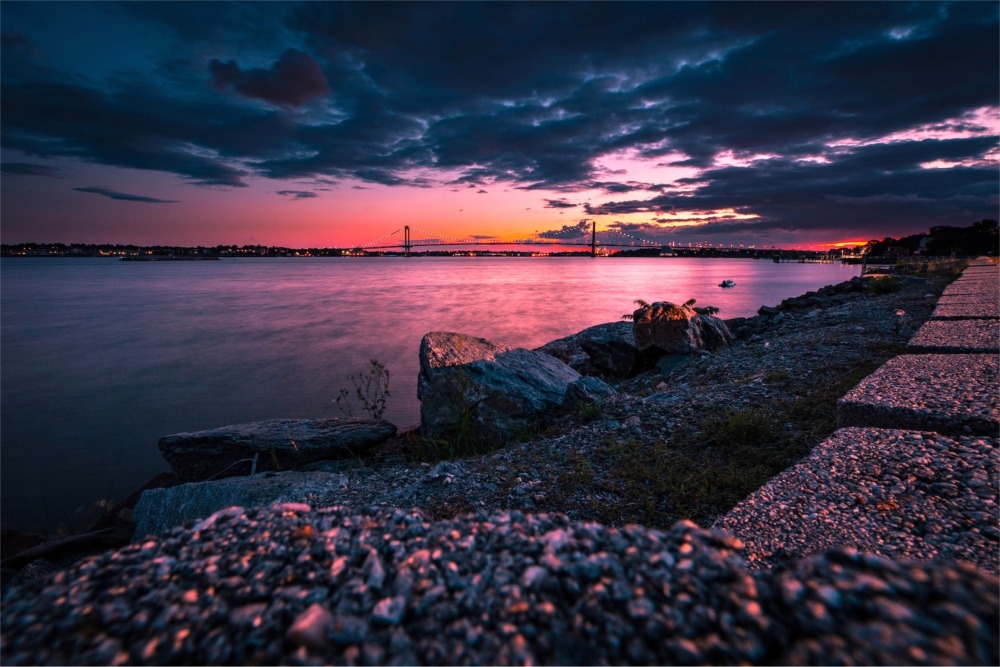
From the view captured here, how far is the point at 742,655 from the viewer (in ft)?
2.69

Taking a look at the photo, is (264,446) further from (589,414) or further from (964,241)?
(964,241)

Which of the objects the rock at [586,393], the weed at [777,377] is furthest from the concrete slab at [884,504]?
the rock at [586,393]

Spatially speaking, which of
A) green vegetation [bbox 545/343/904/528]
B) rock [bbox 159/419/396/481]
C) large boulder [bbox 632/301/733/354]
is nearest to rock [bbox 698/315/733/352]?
large boulder [bbox 632/301/733/354]

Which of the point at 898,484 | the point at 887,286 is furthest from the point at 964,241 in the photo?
the point at 898,484

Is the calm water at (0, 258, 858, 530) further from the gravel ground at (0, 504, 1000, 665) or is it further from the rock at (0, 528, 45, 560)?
the gravel ground at (0, 504, 1000, 665)

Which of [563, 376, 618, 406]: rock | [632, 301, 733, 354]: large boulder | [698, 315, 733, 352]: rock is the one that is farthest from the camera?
[698, 315, 733, 352]: rock

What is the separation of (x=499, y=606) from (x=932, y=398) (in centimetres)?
289

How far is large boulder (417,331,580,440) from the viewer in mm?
5074

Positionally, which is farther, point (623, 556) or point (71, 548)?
point (71, 548)

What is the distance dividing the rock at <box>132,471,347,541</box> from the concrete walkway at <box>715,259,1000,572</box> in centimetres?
310

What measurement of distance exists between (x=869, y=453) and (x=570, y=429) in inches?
96.1

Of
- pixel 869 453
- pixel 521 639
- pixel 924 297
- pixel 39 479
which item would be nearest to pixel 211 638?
pixel 521 639

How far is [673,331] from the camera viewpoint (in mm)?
9125

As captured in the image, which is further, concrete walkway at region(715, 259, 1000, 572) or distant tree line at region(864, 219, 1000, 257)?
distant tree line at region(864, 219, 1000, 257)
